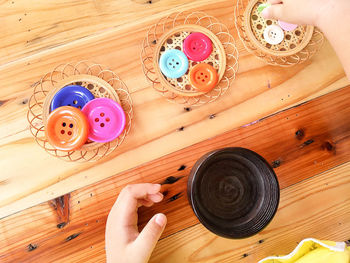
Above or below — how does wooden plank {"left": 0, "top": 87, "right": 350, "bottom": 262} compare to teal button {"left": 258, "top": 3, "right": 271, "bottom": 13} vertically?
below

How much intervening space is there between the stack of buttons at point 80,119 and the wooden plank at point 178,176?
0.10 metres

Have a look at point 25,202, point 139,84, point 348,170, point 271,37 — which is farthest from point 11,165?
point 348,170

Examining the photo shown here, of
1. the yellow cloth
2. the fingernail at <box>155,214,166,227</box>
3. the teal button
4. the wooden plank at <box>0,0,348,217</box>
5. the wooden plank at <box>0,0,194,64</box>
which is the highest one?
the wooden plank at <box>0,0,194,64</box>

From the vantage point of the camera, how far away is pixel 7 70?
632mm

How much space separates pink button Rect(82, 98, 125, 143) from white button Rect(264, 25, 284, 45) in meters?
0.35

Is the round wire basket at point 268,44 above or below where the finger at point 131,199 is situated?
above

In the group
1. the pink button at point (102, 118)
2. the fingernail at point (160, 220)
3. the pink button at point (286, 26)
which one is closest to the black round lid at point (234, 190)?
the fingernail at point (160, 220)

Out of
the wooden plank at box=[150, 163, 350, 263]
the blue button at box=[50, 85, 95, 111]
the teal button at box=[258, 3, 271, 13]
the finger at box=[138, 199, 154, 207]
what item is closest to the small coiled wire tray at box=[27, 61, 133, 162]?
the blue button at box=[50, 85, 95, 111]

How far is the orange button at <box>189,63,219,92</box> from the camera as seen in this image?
62cm

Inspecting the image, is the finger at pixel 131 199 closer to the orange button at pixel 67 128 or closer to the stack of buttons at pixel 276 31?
the orange button at pixel 67 128

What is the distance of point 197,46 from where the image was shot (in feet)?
2.08

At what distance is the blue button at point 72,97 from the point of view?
0.60 meters

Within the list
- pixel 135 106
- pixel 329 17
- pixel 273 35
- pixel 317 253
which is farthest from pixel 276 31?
pixel 317 253

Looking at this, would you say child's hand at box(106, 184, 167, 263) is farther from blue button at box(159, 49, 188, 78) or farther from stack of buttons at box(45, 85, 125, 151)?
blue button at box(159, 49, 188, 78)
